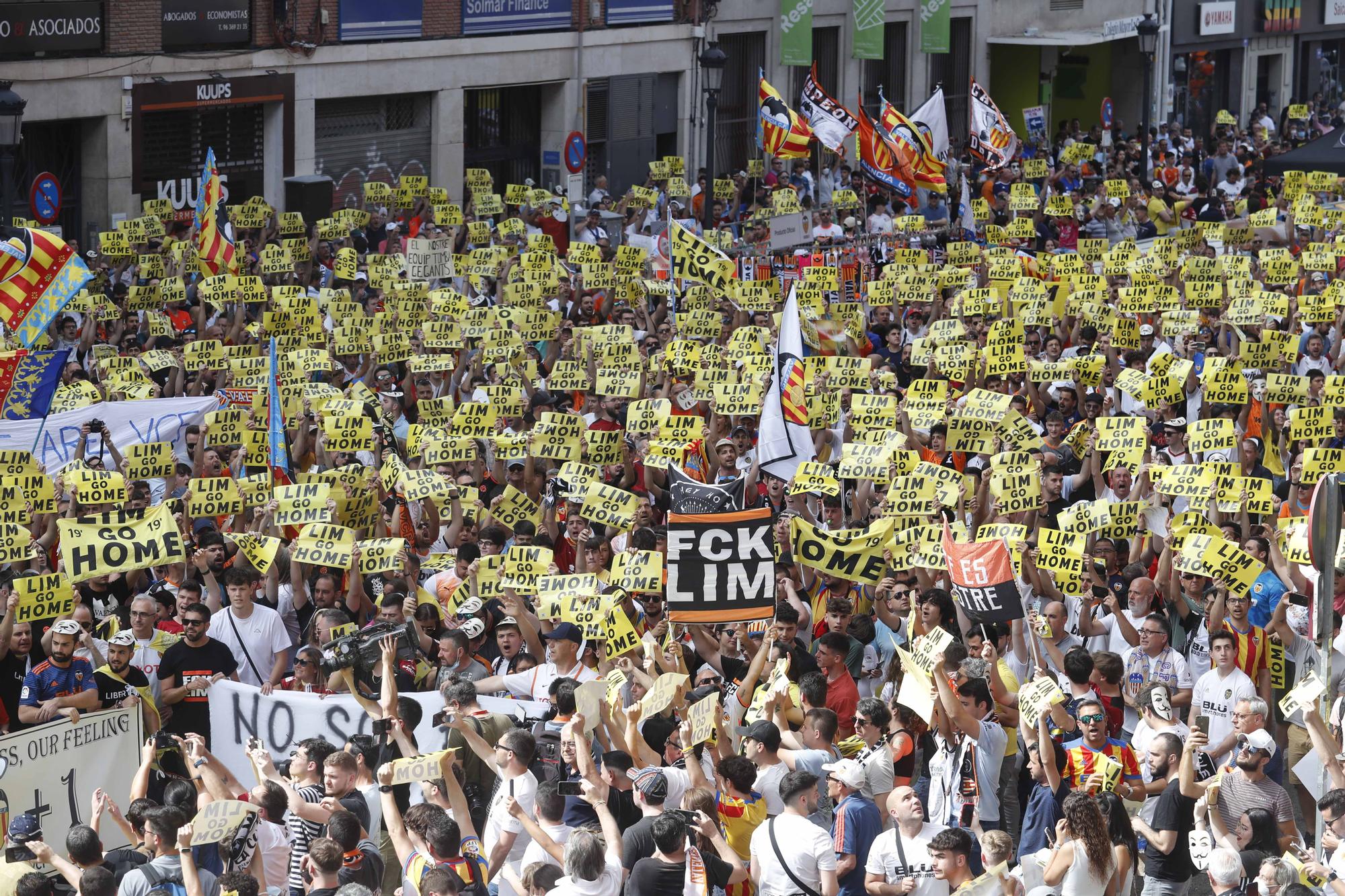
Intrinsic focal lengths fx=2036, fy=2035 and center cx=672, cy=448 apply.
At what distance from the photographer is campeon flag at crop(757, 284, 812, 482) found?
14.1 m

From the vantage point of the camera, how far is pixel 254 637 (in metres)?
11.3

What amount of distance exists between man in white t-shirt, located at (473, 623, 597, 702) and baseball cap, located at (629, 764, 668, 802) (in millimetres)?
1771

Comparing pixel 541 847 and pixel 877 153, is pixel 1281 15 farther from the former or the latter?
pixel 541 847

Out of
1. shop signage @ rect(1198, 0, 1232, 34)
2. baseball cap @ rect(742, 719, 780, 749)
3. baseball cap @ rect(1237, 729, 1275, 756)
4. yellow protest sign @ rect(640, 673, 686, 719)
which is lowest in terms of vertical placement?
baseball cap @ rect(1237, 729, 1275, 756)

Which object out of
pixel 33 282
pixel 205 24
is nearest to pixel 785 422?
pixel 33 282

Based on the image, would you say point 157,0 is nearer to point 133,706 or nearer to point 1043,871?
point 133,706

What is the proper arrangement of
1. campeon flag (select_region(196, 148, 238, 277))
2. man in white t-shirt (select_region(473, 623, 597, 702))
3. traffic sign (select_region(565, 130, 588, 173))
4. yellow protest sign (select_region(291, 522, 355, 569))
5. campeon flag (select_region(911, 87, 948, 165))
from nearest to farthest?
1. man in white t-shirt (select_region(473, 623, 597, 702))
2. yellow protest sign (select_region(291, 522, 355, 569))
3. campeon flag (select_region(196, 148, 238, 277))
4. campeon flag (select_region(911, 87, 948, 165))
5. traffic sign (select_region(565, 130, 588, 173))

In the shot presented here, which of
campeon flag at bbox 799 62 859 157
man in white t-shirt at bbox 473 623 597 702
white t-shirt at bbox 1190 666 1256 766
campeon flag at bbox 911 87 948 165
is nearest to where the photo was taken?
white t-shirt at bbox 1190 666 1256 766

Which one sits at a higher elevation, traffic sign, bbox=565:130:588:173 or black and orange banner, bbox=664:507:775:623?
traffic sign, bbox=565:130:588:173

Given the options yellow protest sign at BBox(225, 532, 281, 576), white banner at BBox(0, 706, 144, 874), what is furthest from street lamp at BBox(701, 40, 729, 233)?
white banner at BBox(0, 706, 144, 874)

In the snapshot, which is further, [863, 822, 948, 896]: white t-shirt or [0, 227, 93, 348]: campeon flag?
[0, 227, 93, 348]: campeon flag

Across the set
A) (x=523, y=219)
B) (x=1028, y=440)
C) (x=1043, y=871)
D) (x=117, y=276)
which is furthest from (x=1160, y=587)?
(x=523, y=219)

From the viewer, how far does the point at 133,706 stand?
10289 mm

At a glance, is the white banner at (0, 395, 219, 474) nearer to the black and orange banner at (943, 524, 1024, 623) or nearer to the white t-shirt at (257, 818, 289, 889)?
the white t-shirt at (257, 818, 289, 889)
